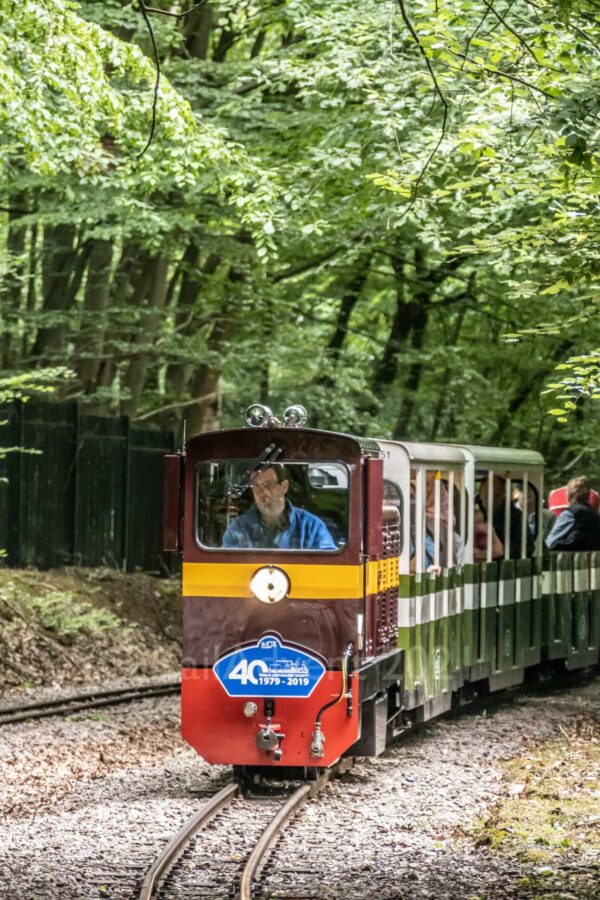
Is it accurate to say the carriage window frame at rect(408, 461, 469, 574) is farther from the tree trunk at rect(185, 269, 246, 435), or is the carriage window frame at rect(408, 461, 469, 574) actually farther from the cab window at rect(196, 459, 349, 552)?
the tree trunk at rect(185, 269, 246, 435)

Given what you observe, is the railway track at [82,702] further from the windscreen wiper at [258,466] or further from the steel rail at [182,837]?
the windscreen wiper at [258,466]

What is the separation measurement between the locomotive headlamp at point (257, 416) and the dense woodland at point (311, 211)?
6.68ft

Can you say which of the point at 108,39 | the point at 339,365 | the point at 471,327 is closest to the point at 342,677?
the point at 108,39

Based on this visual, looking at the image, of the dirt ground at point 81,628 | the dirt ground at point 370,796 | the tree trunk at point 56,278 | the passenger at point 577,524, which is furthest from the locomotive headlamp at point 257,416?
the tree trunk at point 56,278

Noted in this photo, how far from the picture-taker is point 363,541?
35.4 feet

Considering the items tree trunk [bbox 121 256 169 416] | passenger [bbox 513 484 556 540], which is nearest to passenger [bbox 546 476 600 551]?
passenger [bbox 513 484 556 540]

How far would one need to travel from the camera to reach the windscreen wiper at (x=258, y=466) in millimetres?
10719

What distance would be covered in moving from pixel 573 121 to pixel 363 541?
3.38 m

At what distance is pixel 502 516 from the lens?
644 inches

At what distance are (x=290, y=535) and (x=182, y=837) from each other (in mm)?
2400

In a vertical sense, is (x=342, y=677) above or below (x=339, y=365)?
below

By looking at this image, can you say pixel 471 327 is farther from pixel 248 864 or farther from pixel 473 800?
pixel 248 864

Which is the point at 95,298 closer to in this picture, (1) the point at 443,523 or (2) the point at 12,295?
(2) the point at 12,295

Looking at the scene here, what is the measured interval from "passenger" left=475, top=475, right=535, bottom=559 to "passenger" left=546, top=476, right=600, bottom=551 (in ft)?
3.83
